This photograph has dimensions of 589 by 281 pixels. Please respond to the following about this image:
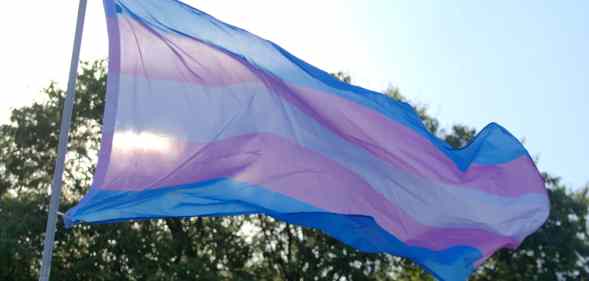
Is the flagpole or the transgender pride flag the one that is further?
the transgender pride flag

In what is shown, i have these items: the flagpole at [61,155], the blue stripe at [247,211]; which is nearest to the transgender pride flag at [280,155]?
the blue stripe at [247,211]

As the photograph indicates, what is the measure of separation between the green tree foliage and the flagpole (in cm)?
1994

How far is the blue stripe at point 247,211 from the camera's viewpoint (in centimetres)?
891

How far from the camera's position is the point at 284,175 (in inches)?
412

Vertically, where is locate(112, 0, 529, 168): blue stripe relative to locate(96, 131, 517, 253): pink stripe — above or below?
above

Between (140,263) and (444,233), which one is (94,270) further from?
(444,233)

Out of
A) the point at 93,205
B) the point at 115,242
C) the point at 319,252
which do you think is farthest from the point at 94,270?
the point at 93,205

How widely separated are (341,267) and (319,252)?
1.11 m

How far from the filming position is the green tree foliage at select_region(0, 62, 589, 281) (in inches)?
1204

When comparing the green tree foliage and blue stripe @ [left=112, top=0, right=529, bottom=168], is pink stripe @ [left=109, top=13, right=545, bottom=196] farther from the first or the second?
the green tree foliage

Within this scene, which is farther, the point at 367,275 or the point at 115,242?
the point at 367,275

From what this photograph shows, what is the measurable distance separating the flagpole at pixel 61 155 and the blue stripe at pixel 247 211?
405 millimetres

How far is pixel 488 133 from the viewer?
12.5m

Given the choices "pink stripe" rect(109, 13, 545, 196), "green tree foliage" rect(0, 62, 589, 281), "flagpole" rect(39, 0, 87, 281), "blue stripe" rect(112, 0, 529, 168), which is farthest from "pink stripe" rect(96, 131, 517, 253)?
"green tree foliage" rect(0, 62, 589, 281)
